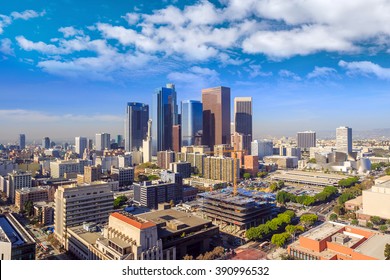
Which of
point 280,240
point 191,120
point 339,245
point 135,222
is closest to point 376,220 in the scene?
point 280,240

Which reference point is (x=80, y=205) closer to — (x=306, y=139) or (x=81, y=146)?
(x=81, y=146)

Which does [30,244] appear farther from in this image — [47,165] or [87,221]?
[47,165]

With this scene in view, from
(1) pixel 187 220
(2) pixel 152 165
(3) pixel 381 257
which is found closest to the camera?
(3) pixel 381 257

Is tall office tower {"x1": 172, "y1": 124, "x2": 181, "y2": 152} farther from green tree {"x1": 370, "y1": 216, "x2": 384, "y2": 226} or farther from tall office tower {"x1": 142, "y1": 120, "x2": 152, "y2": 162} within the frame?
green tree {"x1": 370, "y1": 216, "x2": 384, "y2": 226}

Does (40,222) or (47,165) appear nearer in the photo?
(40,222)

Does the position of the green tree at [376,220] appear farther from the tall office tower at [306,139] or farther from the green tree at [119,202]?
the tall office tower at [306,139]
